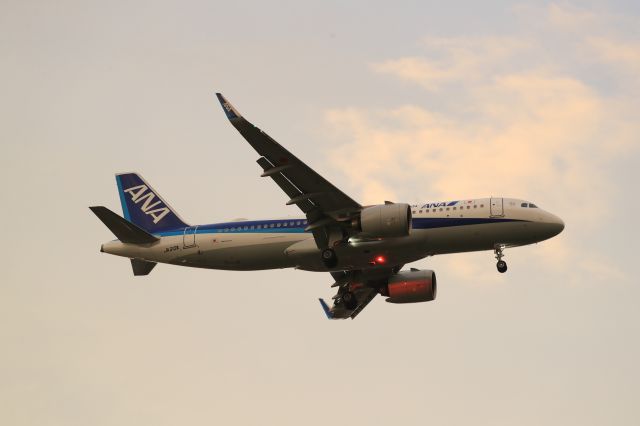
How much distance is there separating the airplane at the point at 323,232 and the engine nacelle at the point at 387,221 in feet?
0.16

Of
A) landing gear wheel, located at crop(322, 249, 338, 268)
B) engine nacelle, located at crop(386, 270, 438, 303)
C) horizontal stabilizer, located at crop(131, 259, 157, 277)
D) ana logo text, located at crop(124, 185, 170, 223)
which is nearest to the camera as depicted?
landing gear wheel, located at crop(322, 249, 338, 268)

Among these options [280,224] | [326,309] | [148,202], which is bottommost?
[326,309]

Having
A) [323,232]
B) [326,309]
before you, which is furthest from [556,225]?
[326,309]

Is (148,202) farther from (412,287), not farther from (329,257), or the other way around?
(412,287)

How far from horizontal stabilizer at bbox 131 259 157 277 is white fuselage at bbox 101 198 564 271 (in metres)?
0.82

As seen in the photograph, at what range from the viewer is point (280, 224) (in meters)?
54.0

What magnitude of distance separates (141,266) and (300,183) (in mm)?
12286

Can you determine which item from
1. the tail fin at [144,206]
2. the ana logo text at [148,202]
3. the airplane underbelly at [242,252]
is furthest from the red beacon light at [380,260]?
the ana logo text at [148,202]

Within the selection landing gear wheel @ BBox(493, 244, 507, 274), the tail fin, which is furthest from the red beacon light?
the tail fin

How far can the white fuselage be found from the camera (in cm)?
5119

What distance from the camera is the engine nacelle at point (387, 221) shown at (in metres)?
49.8

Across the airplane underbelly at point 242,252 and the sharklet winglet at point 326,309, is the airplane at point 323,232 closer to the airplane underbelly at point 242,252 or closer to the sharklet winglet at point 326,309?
the airplane underbelly at point 242,252

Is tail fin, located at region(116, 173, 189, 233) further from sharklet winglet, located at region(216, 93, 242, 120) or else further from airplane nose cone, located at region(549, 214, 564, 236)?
airplane nose cone, located at region(549, 214, 564, 236)

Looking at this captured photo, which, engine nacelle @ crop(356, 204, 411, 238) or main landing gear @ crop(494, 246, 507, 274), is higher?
engine nacelle @ crop(356, 204, 411, 238)
